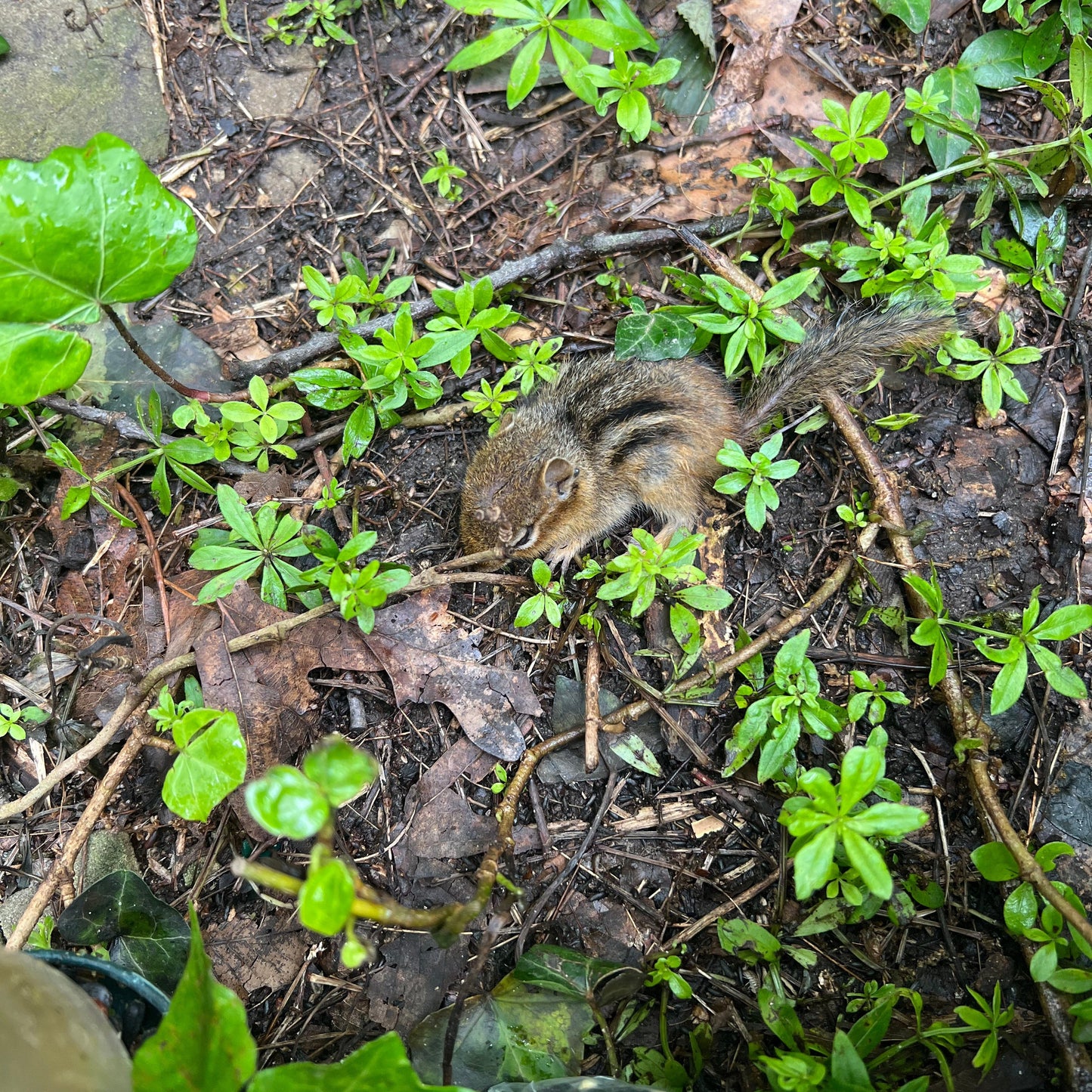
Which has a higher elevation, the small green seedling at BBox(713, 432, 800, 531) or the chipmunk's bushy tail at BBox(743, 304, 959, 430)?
the chipmunk's bushy tail at BBox(743, 304, 959, 430)

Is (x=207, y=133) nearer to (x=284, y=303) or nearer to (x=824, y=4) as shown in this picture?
(x=284, y=303)

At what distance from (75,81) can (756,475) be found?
4166 millimetres

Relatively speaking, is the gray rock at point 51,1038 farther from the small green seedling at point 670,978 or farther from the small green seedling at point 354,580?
the small green seedling at point 670,978

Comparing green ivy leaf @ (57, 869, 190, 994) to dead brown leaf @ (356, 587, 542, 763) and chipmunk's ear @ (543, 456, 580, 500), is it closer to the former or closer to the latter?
dead brown leaf @ (356, 587, 542, 763)

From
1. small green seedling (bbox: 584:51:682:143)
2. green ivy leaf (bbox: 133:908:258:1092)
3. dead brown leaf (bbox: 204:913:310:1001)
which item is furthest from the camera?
small green seedling (bbox: 584:51:682:143)

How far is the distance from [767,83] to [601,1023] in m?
4.64

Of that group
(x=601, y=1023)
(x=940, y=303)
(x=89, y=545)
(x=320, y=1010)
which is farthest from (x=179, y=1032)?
(x=940, y=303)

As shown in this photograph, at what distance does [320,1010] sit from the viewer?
3.29 meters

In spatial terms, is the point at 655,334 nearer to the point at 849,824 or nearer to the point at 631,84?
the point at 631,84

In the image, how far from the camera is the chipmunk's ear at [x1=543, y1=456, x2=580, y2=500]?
398cm

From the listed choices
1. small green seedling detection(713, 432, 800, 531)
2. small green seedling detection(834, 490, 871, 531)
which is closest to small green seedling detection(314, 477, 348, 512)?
small green seedling detection(713, 432, 800, 531)

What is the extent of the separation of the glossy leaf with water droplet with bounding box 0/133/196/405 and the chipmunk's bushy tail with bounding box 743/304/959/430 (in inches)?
109

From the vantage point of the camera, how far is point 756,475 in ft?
12.0

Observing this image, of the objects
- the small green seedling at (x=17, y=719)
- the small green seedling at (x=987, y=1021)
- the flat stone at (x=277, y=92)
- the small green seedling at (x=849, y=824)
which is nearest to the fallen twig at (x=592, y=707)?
the small green seedling at (x=849, y=824)
